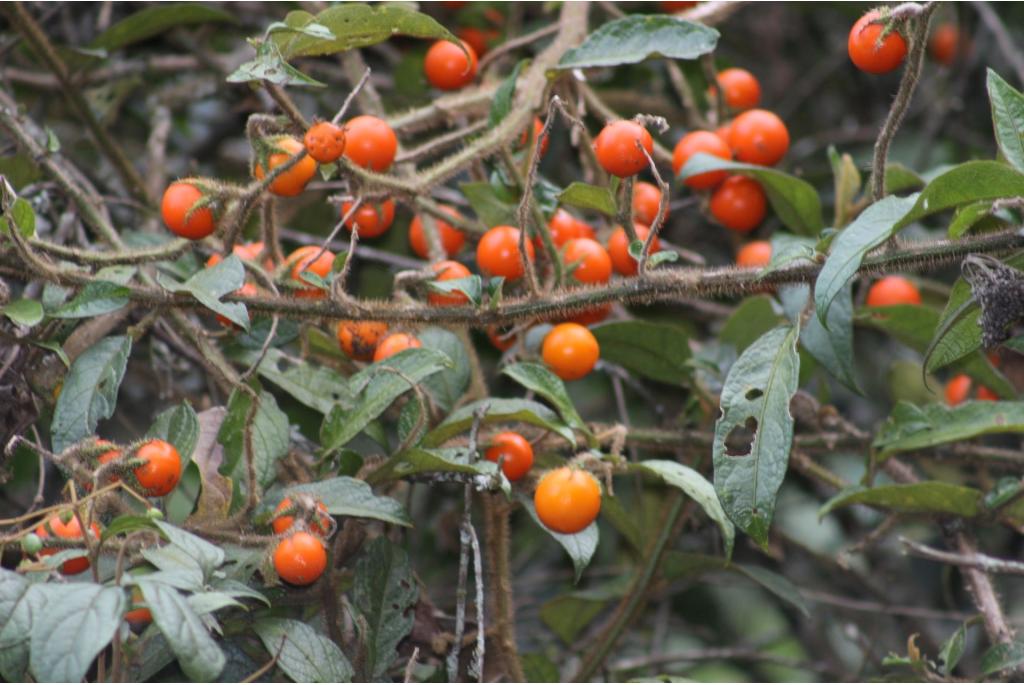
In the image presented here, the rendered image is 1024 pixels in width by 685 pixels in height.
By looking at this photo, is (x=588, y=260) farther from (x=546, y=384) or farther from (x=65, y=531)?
(x=65, y=531)

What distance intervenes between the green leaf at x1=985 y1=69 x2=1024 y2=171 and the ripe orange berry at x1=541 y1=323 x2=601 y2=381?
0.60 metres

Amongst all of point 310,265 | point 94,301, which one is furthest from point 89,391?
point 310,265

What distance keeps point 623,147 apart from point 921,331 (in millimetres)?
718

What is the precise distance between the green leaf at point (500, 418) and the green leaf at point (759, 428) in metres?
0.22

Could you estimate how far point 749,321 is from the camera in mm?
1903

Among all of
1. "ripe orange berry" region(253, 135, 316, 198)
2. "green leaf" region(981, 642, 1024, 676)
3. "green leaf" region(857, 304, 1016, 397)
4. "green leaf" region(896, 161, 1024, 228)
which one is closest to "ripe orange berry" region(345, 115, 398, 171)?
"ripe orange berry" region(253, 135, 316, 198)

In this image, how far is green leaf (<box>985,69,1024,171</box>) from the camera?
1.38 meters

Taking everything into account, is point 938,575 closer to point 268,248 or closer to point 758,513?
point 758,513

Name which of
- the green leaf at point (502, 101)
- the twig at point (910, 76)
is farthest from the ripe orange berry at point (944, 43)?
the twig at point (910, 76)

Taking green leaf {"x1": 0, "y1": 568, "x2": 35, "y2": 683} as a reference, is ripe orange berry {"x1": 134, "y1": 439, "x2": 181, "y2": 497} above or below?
below

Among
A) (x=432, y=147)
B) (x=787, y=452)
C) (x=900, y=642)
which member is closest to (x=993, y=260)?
(x=787, y=452)

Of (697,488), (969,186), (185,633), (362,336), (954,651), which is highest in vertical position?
(969,186)

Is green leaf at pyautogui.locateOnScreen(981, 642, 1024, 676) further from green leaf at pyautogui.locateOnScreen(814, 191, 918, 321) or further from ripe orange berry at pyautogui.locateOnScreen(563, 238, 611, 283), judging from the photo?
ripe orange berry at pyautogui.locateOnScreen(563, 238, 611, 283)

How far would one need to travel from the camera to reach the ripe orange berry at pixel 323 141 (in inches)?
58.2
